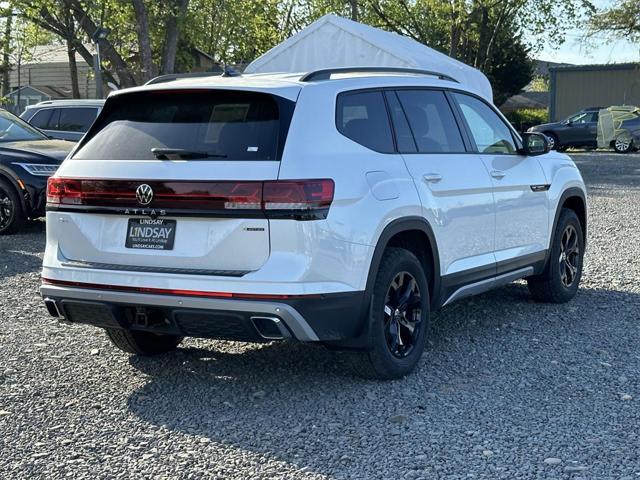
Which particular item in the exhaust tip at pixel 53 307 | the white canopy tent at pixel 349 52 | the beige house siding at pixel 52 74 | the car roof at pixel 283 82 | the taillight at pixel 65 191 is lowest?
the exhaust tip at pixel 53 307

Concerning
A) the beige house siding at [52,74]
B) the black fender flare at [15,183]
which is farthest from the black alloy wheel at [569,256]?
the beige house siding at [52,74]

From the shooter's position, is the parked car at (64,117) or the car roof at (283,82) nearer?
the car roof at (283,82)

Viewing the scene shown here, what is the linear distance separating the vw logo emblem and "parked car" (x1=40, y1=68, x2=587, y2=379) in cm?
1

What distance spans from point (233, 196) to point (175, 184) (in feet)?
1.16

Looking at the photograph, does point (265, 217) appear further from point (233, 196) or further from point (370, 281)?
point (370, 281)

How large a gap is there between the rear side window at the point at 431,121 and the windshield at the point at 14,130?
8563mm

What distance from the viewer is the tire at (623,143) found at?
109ft

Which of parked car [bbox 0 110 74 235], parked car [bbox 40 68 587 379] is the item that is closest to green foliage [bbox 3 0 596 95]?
parked car [bbox 0 110 74 235]

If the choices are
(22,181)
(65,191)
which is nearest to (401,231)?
(65,191)

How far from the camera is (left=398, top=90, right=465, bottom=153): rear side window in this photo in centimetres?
606

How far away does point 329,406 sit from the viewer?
5.18 m

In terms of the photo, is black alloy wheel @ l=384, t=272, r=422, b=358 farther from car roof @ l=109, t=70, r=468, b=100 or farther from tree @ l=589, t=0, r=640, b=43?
tree @ l=589, t=0, r=640, b=43

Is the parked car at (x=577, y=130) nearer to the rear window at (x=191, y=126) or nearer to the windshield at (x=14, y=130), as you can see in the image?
the windshield at (x=14, y=130)

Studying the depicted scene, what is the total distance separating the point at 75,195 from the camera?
5.34 meters
